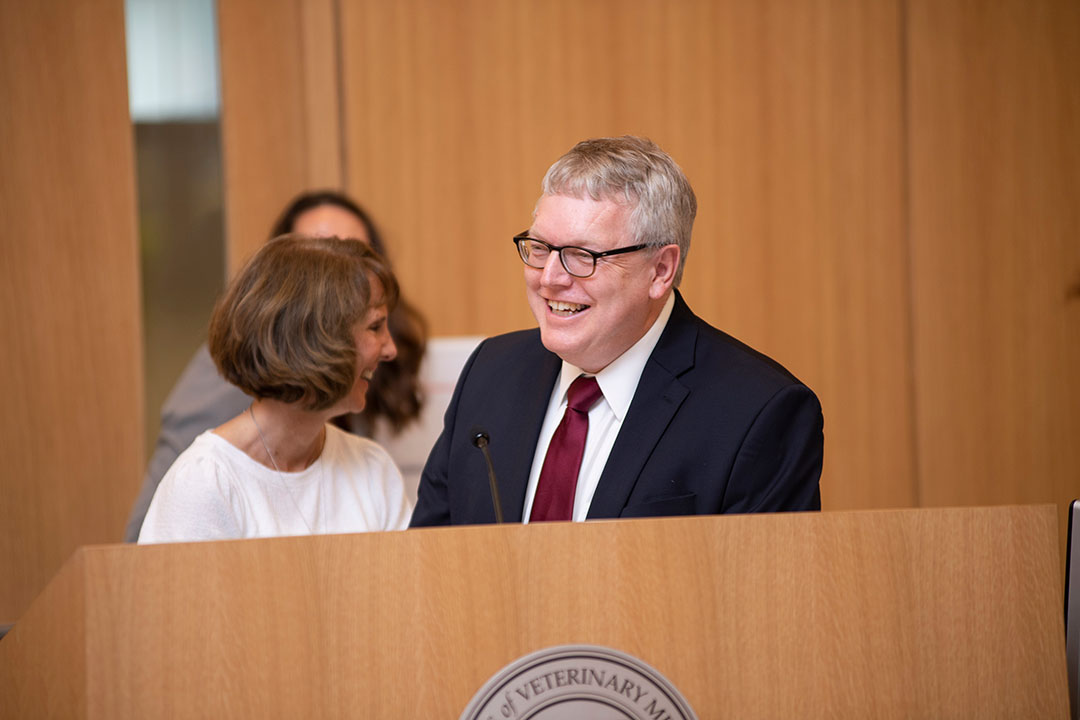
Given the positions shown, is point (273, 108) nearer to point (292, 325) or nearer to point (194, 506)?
point (292, 325)


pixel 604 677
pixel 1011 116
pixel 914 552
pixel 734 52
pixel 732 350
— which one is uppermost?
pixel 734 52

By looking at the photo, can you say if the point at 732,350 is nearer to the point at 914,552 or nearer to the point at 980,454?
the point at 914,552

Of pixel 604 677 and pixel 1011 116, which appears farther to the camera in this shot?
pixel 1011 116

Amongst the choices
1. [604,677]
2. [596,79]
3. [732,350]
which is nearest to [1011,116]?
[596,79]

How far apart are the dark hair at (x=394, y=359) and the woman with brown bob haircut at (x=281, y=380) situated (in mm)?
805

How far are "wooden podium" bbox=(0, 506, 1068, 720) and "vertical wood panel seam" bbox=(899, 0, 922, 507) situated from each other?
2.77 metres

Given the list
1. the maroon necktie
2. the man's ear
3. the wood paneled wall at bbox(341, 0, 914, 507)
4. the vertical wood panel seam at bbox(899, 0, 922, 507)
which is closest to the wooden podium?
the maroon necktie

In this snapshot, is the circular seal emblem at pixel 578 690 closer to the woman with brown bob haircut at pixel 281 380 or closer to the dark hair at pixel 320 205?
the woman with brown bob haircut at pixel 281 380

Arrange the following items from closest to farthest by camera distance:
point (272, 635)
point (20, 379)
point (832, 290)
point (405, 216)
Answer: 1. point (272, 635)
2. point (20, 379)
3. point (405, 216)
4. point (832, 290)

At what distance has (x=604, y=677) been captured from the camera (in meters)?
1.12

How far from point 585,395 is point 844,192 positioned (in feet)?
7.82

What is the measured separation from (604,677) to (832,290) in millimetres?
2955

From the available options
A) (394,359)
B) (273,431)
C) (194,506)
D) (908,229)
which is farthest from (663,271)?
(908,229)

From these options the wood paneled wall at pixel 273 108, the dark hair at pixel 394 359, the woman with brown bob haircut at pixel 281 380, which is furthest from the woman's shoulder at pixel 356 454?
the wood paneled wall at pixel 273 108
